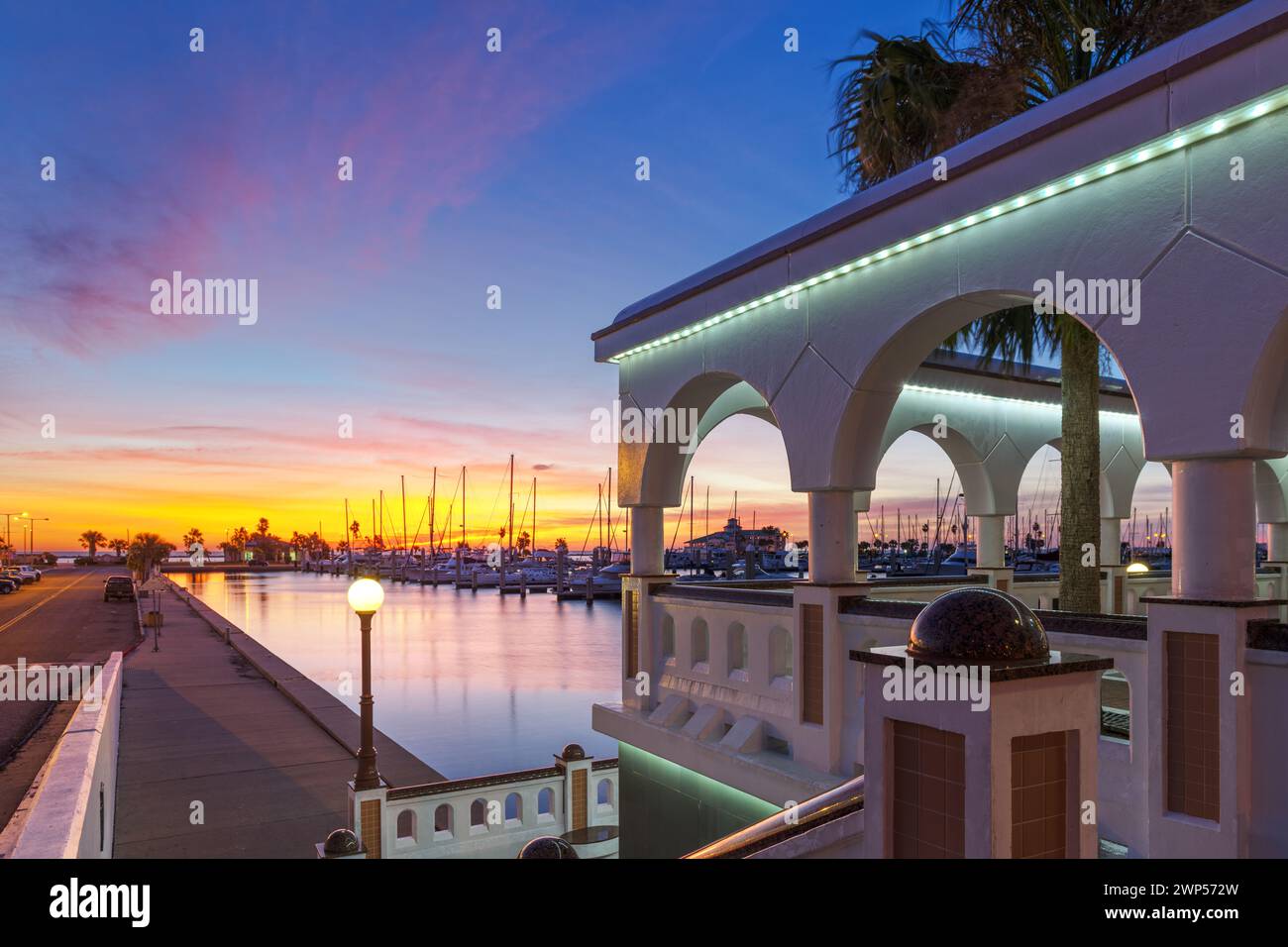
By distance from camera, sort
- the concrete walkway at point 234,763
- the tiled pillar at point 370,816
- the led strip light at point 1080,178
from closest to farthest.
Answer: the led strip light at point 1080,178, the tiled pillar at point 370,816, the concrete walkway at point 234,763

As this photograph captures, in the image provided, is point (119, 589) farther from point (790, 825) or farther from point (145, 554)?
point (790, 825)

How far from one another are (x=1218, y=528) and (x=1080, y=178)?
2242 millimetres

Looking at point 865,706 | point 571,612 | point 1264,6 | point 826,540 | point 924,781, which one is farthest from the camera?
Answer: point 571,612

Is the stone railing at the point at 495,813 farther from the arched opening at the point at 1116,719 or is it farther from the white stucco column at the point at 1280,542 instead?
the white stucco column at the point at 1280,542

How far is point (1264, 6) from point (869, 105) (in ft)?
19.3

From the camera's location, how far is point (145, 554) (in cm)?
8369

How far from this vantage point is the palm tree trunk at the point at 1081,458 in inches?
348

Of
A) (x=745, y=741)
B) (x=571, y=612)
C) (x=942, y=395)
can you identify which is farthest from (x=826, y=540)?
(x=571, y=612)

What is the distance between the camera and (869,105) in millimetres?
9750

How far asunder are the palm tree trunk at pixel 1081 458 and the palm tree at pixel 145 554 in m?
75.7

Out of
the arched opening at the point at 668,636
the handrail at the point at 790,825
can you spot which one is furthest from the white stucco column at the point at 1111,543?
the handrail at the point at 790,825

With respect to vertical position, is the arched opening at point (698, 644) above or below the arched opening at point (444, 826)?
above
